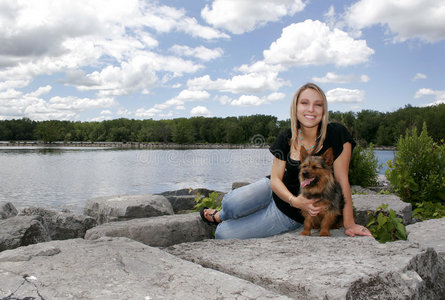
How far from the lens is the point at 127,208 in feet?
21.2

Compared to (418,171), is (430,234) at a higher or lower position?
lower

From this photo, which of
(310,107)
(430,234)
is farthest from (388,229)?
(310,107)

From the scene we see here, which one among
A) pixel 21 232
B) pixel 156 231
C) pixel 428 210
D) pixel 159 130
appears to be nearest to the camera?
pixel 156 231

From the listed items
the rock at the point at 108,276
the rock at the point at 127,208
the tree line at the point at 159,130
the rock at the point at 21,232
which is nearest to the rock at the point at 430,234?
the rock at the point at 108,276

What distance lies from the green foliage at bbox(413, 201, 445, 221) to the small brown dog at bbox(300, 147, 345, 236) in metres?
3.77

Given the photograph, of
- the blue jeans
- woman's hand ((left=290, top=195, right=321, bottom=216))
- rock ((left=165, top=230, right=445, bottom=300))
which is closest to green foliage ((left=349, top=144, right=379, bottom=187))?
the blue jeans

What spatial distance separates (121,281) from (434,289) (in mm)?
2680

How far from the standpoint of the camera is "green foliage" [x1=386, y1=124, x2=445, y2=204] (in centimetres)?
787

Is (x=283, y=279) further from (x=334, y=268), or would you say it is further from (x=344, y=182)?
(x=344, y=182)

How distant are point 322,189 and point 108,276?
2303mm

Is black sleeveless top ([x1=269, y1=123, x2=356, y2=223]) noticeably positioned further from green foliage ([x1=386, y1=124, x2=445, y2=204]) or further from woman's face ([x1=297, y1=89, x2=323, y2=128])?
green foliage ([x1=386, y1=124, x2=445, y2=204])

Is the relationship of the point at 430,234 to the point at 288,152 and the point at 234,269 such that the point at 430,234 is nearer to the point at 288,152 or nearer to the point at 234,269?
the point at 288,152

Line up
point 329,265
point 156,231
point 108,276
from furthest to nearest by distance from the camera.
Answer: point 156,231 < point 329,265 < point 108,276

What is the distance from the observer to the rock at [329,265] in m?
2.60
